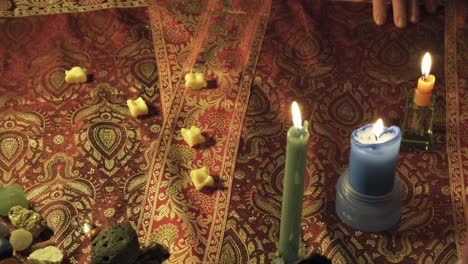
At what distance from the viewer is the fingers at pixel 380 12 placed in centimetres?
155

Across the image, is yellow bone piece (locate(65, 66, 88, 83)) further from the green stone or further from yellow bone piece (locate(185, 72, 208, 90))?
the green stone

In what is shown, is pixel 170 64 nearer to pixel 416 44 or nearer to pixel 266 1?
pixel 266 1

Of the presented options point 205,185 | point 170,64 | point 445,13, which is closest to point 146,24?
point 170,64

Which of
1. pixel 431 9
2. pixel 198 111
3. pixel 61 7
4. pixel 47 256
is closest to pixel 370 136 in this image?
pixel 198 111

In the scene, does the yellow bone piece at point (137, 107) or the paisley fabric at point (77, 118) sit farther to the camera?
the yellow bone piece at point (137, 107)

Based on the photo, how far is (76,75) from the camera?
1.41 m

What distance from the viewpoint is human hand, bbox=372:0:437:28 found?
1.55m

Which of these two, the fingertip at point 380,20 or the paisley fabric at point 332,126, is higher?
the fingertip at point 380,20

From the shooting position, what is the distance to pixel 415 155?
122 centimetres

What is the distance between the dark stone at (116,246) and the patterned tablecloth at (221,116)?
0.08m

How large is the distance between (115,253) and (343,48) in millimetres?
753

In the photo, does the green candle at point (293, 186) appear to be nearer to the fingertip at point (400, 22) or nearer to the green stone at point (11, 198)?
the green stone at point (11, 198)

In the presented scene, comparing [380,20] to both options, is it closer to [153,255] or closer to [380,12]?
[380,12]

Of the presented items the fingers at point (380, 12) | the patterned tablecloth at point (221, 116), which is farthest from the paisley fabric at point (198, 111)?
the fingers at point (380, 12)
